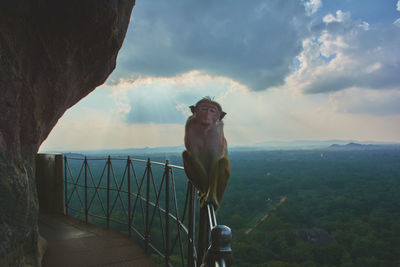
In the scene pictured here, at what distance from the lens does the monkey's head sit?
8.77ft

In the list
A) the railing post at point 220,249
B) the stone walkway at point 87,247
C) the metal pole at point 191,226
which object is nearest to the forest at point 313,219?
the stone walkway at point 87,247

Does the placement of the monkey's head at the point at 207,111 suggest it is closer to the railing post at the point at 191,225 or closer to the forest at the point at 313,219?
the railing post at the point at 191,225

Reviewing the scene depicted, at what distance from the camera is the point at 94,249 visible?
12.6 feet

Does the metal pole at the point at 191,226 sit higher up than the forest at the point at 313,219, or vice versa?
the metal pole at the point at 191,226

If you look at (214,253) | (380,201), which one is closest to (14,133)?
(214,253)

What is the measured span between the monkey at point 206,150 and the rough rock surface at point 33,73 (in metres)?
1.54

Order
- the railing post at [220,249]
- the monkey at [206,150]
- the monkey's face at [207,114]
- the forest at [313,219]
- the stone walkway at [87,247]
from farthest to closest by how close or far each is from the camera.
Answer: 1. the forest at [313,219]
2. the stone walkway at [87,247]
3. the monkey's face at [207,114]
4. the monkey at [206,150]
5. the railing post at [220,249]

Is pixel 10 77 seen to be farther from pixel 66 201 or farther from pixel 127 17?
pixel 66 201

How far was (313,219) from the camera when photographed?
28.3 m

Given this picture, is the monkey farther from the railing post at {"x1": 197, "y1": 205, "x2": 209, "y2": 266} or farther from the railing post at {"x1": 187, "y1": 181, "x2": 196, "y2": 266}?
the railing post at {"x1": 197, "y1": 205, "x2": 209, "y2": 266}

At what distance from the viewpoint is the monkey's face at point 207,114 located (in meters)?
2.67

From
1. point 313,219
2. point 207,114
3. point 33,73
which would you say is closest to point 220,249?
point 207,114

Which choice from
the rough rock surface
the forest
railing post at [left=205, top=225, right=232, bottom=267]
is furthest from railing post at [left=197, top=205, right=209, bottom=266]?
the forest

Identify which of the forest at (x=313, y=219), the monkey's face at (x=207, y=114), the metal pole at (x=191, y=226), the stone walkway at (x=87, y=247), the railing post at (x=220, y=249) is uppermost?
the monkey's face at (x=207, y=114)
